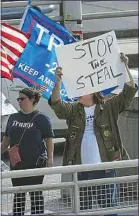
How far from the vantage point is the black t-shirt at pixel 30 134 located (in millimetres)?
6160

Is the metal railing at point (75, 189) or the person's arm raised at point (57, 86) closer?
the metal railing at point (75, 189)

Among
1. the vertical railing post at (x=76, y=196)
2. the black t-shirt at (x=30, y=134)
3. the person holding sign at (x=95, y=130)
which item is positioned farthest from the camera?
the black t-shirt at (x=30, y=134)

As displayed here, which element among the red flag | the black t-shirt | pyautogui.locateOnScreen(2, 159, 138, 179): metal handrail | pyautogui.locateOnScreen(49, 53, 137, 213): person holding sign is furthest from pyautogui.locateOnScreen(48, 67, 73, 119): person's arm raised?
the red flag

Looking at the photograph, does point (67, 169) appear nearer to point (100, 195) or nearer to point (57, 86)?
point (100, 195)

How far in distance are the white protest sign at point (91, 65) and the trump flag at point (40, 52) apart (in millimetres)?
649

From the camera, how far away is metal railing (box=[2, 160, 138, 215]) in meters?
5.38

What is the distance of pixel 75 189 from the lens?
5465mm

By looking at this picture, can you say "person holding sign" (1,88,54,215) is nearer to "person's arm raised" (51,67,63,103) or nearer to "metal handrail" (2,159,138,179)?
"person's arm raised" (51,67,63,103)

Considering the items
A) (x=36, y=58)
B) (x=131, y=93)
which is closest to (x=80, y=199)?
(x=131, y=93)

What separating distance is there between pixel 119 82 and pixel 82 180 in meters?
0.94

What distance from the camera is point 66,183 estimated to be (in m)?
5.45

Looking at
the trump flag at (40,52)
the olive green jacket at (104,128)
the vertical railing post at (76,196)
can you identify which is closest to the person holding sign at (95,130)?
the olive green jacket at (104,128)

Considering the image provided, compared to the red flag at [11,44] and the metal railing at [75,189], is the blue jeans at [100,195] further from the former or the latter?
the red flag at [11,44]

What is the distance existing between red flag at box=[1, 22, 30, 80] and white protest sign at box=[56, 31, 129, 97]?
95 cm
